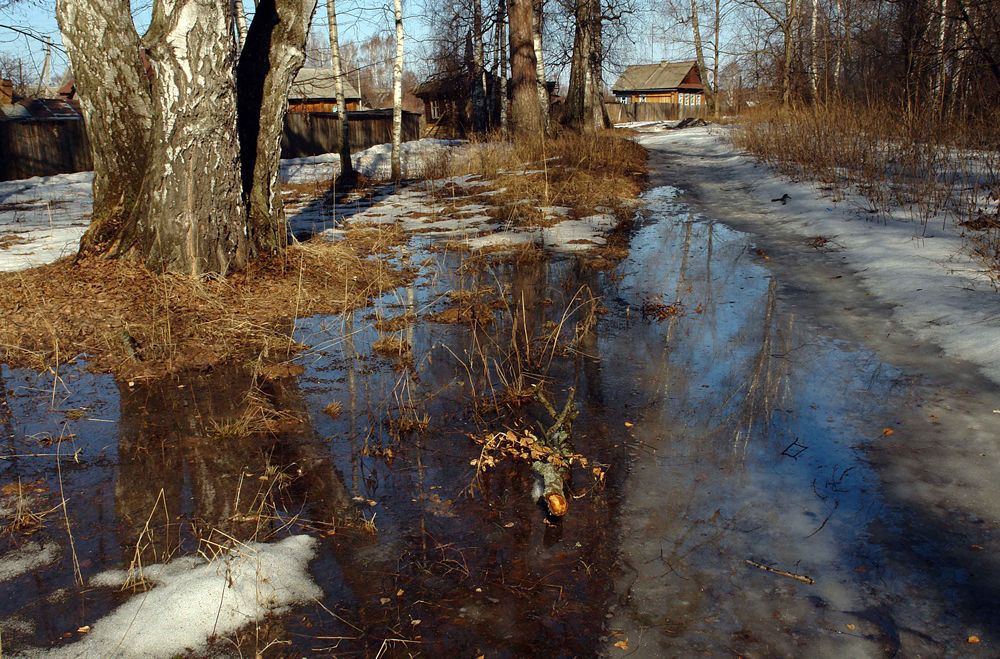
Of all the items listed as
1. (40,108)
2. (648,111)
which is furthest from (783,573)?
(648,111)

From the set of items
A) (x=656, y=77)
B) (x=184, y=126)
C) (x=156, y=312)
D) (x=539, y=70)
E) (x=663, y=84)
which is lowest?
(x=156, y=312)

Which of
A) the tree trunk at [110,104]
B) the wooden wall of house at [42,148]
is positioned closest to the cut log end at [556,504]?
the tree trunk at [110,104]

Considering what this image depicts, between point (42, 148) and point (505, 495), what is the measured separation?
19687 millimetres

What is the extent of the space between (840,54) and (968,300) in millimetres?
20459

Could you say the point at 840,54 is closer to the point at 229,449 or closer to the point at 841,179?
the point at 841,179

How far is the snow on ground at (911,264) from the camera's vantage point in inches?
183

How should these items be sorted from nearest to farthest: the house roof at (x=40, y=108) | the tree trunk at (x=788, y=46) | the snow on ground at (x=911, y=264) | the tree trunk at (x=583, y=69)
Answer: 1. the snow on ground at (x=911, y=264)
2. the tree trunk at (x=788, y=46)
3. the tree trunk at (x=583, y=69)
4. the house roof at (x=40, y=108)

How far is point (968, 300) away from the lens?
5125 mm

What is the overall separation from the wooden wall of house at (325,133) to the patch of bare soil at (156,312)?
637 inches

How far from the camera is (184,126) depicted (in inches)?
225

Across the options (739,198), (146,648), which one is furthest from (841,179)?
(146,648)

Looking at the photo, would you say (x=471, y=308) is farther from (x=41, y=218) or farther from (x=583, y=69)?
(x=583, y=69)

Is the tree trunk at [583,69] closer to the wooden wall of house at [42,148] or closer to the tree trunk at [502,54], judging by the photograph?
the tree trunk at [502,54]

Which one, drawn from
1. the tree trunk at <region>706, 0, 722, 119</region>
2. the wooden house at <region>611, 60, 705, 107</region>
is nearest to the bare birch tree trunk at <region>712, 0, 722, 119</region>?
the tree trunk at <region>706, 0, 722, 119</region>
